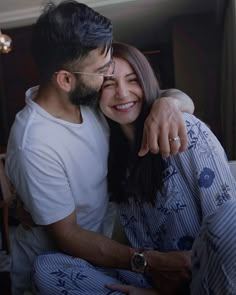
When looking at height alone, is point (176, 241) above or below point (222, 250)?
below

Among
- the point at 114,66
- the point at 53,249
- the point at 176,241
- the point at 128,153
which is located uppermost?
the point at 114,66

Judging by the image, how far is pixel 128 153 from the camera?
1235 mm

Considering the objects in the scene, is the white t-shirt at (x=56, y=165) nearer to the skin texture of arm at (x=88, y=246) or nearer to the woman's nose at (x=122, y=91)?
the skin texture of arm at (x=88, y=246)

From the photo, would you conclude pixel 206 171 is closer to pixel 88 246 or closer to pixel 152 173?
pixel 152 173

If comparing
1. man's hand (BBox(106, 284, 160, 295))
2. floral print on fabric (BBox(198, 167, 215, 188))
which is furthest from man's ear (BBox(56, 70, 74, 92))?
man's hand (BBox(106, 284, 160, 295))

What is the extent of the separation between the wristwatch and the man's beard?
0.54m

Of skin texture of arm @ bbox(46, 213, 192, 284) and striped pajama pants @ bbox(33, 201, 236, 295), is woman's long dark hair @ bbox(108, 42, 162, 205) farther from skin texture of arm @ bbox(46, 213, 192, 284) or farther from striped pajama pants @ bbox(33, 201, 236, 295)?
striped pajama pants @ bbox(33, 201, 236, 295)

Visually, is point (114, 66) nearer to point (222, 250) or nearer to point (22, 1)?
point (222, 250)

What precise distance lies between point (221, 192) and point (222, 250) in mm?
459

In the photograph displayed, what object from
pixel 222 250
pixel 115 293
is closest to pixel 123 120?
pixel 115 293

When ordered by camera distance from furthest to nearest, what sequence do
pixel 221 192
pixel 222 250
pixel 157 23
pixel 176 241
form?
pixel 157 23, pixel 176 241, pixel 221 192, pixel 222 250

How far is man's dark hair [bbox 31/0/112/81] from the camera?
1.17 meters

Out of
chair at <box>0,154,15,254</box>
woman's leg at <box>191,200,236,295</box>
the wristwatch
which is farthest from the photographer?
chair at <box>0,154,15,254</box>

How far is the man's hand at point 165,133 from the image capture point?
93 centimetres
